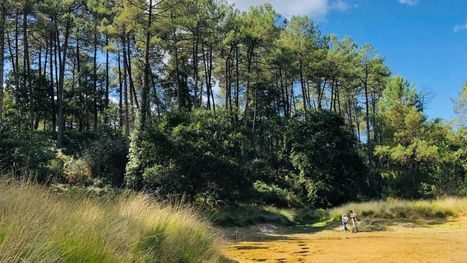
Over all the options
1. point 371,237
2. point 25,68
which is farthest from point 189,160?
point 25,68

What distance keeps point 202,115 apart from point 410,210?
40.5 feet

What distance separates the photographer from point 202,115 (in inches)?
882

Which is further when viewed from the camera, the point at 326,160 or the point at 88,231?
the point at 326,160

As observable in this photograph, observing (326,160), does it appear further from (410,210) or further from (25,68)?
(25,68)

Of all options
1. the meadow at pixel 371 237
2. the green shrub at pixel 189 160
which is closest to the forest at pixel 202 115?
the green shrub at pixel 189 160

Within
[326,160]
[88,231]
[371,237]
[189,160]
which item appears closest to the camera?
[88,231]

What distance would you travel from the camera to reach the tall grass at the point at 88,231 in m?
3.09

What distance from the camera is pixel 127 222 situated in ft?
17.6

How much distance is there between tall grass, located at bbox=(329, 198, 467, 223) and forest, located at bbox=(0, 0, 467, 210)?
4.57m

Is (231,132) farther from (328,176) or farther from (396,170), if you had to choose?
(396,170)

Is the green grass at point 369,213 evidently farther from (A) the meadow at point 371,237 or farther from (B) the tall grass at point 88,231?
(B) the tall grass at point 88,231

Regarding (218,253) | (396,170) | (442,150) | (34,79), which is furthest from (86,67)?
(218,253)

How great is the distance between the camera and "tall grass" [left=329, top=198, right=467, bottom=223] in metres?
23.6

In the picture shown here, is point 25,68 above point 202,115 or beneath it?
above
